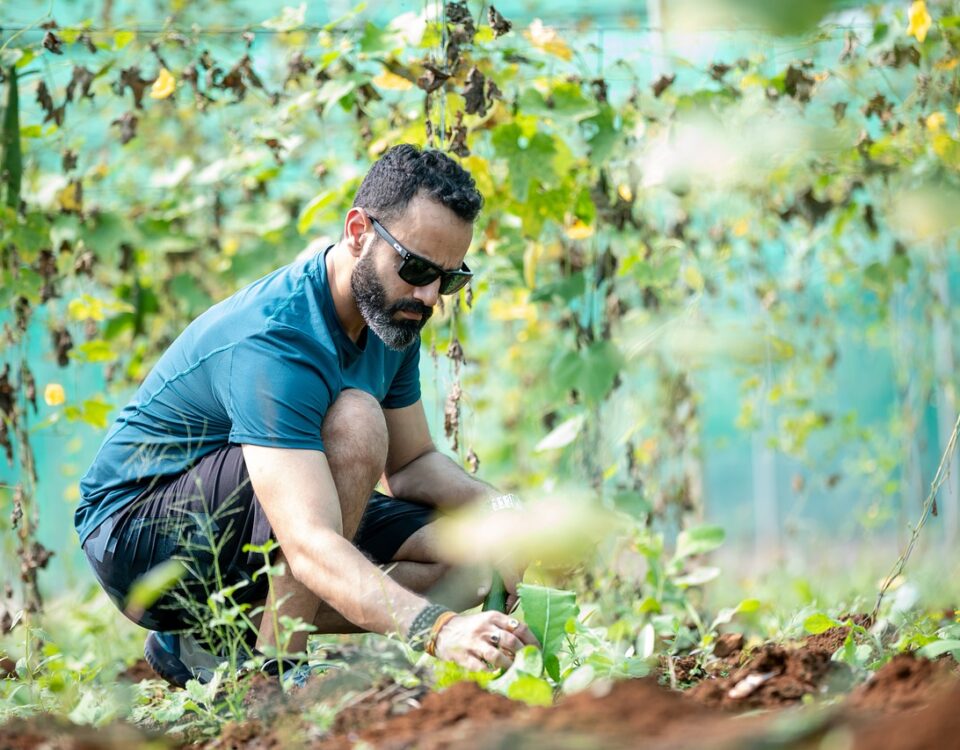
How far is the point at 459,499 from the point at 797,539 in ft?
13.4

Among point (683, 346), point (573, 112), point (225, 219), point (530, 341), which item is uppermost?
point (573, 112)

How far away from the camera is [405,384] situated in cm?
294

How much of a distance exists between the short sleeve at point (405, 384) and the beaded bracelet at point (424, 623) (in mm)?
966

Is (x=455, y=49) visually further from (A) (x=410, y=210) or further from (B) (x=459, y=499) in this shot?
(B) (x=459, y=499)

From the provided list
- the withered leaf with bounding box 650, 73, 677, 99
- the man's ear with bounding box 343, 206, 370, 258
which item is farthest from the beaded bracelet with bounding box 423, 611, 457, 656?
the withered leaf with bounding box 650, 73, 677, 99

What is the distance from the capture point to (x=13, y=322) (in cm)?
354

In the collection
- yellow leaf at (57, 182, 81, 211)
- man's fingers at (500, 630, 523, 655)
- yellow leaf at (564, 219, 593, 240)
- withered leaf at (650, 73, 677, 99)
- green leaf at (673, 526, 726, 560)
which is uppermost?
withered leaf at (650, 73, 677, 99)

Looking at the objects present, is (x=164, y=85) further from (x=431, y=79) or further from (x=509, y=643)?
(x=509, y=643)

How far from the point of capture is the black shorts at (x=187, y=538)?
2361mm

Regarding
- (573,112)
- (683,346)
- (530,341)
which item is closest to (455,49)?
(573,112)

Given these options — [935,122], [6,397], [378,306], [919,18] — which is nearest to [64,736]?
[378,306]

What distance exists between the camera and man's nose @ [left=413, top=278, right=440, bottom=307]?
251 cm

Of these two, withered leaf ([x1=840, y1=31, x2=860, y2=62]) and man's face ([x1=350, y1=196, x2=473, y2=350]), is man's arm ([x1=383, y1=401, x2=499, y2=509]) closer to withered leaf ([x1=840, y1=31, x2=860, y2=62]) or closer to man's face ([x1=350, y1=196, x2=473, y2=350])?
man's face ([x1=350, y1=196, x2=473, y2=350])

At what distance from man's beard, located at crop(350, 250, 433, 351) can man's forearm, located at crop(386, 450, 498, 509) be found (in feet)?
1.47
